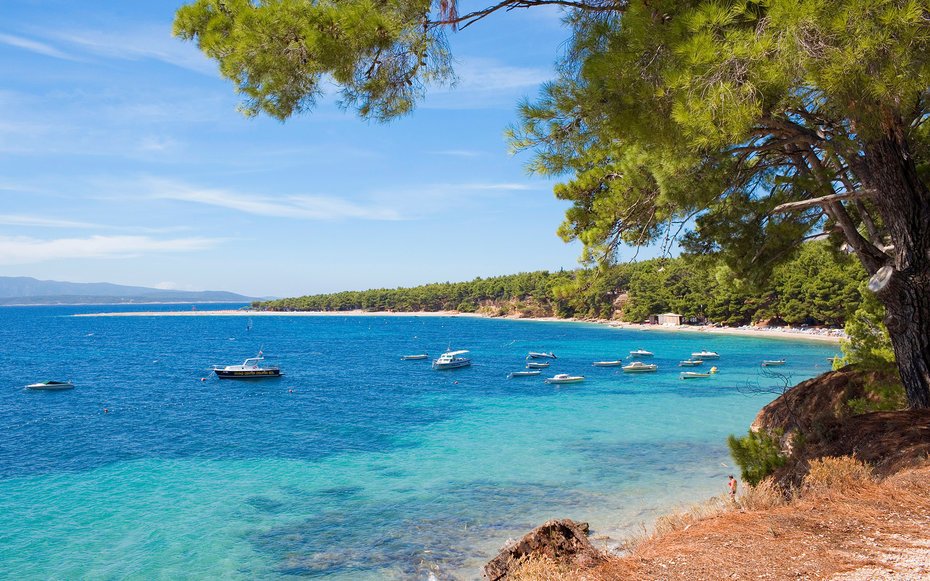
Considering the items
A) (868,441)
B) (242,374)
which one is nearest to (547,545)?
(868,441)

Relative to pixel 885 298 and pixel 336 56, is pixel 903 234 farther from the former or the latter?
pixel 336 56

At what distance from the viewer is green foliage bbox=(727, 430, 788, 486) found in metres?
8.38

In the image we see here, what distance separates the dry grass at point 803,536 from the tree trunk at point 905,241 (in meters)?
2.21

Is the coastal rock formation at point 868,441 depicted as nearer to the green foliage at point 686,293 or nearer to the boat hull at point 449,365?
the green foliage at point 686,293

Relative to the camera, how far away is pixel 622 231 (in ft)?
34.2

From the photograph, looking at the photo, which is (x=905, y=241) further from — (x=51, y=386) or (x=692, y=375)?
(x=51, y=386)

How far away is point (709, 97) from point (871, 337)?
914cm

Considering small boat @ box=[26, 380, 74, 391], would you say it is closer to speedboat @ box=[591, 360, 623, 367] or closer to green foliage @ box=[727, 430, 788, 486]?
speedboat @ box=[591, 360, 623, 367]

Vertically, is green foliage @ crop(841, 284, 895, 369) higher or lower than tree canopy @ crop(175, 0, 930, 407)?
lower

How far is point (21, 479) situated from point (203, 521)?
9.06 m

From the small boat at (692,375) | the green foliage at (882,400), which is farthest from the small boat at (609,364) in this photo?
the green foliage at (882,400)

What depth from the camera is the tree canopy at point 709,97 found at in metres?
5.78

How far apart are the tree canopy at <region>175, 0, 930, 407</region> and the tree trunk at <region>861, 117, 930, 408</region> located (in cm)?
2

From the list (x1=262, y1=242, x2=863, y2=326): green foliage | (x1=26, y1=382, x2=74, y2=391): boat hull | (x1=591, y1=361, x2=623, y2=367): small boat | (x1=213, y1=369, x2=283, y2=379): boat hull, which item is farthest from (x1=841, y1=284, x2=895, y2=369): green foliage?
(x1=26, y1=382, x2=74, y2=391): boat hull
